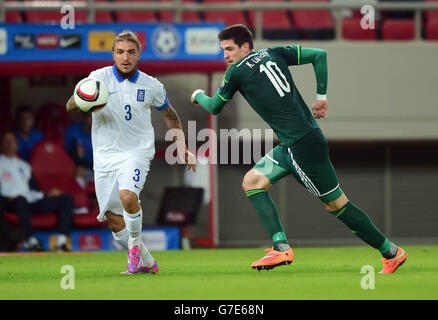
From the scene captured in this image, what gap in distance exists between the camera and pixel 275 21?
45.9ft

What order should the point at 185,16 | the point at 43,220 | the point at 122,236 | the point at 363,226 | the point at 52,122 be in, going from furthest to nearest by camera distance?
the point at 185,16, the point at 52,122, the point at 43,220, the point at 122,236, the point at 363,226

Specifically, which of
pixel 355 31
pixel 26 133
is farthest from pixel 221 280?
pixel 355 31

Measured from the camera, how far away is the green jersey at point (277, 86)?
6.87 meters

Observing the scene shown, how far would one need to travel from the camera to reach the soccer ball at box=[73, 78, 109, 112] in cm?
662

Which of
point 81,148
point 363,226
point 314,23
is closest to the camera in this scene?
point 363,226

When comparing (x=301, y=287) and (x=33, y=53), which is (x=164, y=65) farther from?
(x=301, y=287)

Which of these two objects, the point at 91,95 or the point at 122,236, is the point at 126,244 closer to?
the point at 122,236

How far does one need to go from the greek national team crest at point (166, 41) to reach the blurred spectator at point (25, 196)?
243 centimetres

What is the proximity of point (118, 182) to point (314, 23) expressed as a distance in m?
7.80

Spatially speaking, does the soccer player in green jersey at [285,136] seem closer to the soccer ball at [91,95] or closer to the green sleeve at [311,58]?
the green sleeve at [311,58]

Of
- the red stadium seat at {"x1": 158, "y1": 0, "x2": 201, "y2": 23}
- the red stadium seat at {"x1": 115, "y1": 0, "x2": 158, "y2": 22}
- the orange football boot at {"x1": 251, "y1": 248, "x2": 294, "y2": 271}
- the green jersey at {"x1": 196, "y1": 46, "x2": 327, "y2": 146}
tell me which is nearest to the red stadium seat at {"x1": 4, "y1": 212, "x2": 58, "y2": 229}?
the red stadium seat at {"x1": 115, "y1": 0, "x2": 158, "y2": 22}

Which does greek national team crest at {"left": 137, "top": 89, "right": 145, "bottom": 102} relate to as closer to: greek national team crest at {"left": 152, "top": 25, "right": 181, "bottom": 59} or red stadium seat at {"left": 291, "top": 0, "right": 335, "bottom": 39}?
greek national team crest at {"left": 152, "top": 25, "right": 181, "bottom": 59}

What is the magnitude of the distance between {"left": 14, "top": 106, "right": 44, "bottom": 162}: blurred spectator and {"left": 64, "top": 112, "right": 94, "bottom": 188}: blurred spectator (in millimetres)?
449
